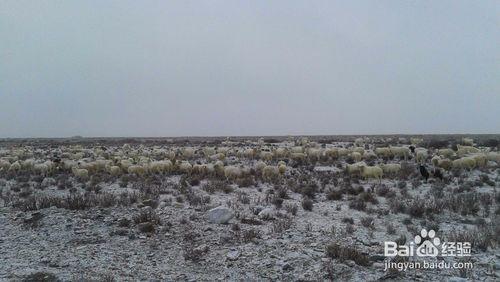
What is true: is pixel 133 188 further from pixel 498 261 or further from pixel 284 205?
pixel 498 261

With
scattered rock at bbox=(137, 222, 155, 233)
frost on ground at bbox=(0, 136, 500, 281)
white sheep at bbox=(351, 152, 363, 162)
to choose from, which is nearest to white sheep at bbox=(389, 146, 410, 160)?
white sheep at bbox=(351, 152, 363, 162)

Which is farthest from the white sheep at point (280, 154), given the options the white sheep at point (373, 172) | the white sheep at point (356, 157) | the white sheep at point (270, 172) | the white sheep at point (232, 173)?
the white sheep at point (373, 172)

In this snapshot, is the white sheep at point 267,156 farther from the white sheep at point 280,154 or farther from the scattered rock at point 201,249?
the scattered rock at point 201,249

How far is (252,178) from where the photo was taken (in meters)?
17.9

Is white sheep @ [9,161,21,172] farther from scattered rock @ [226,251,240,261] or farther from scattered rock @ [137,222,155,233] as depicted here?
scattered rock @ [226,251,240,261]

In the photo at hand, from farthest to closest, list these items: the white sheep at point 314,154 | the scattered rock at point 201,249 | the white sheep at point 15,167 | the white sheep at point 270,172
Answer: the white sheep at point 314,154 → the white sheep at point 15,167 → the white sheep at point 270,172 → the scattered rock at point 201,249

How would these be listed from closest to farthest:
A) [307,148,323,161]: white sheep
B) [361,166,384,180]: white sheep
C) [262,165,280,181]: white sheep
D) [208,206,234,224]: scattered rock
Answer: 1. [208,206,234,224]: scattered rock
2. [361,166,384,180]: white sheep
3. [262,165,280,181]: white sheep
4. [307,148,323,161]: white sheep

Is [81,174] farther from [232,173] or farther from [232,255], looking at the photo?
[232,255]

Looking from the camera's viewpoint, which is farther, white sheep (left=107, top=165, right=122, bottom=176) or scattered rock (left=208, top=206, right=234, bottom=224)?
white sheep (left=107, top=165, right=122, bottom=176)

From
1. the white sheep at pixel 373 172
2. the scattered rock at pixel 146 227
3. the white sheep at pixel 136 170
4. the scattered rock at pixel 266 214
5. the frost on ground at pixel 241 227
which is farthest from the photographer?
the white sheep at pixel 136 170

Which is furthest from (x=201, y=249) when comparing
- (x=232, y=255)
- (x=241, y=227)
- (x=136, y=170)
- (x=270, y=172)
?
(x=136, y=170)

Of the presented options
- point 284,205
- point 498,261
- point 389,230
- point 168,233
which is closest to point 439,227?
point 389,230

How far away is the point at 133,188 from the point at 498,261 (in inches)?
482

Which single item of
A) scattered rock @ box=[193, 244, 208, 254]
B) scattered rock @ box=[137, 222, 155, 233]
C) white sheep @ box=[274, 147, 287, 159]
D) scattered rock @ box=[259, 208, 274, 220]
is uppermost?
white sheep @ box=[274, 147, 287, 159]
